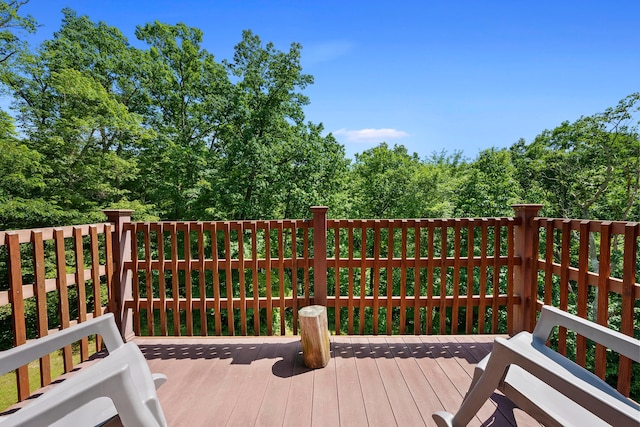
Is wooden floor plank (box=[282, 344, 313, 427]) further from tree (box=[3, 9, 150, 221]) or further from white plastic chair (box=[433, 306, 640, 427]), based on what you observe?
tree (box=[3, 9, 150, 221])

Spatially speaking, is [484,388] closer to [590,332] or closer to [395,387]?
[590,332]

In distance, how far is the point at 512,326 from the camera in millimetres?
2795

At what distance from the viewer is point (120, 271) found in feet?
8.91

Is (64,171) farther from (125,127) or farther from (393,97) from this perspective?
(393,97)

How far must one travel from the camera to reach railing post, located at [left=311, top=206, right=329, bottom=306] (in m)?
2.69

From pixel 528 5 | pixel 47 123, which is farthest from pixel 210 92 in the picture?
pixel 528 5

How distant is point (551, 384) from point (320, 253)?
191 cm

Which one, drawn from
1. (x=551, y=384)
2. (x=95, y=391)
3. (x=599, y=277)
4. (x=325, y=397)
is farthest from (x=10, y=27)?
(x=599, y=277)

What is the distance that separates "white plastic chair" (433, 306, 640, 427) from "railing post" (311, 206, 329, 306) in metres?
1.41

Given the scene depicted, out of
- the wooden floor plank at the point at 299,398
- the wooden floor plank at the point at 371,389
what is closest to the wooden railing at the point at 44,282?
the wooden floor plank at the point at 299,398

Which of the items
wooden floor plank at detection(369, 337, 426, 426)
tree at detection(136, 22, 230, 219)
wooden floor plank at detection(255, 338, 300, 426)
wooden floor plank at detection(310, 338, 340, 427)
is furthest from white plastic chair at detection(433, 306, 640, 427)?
tree at detection(136, 22, 230, 219)

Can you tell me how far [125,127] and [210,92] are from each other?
3.33 metres

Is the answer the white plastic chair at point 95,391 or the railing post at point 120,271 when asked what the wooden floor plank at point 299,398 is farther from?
the railing post at point 120,271

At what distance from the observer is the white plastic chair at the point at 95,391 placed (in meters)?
0.82
